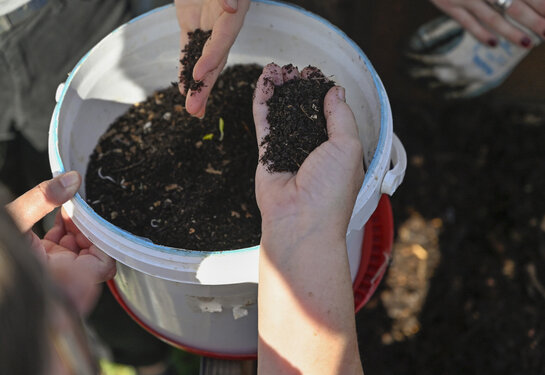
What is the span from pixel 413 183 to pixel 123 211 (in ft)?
4.04

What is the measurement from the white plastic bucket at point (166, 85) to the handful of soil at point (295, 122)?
4.9 inches

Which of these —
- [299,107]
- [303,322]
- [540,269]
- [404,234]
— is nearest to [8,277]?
[303,322]

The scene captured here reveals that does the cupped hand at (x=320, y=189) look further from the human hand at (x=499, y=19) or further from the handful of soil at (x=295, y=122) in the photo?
the human hand at (x=499, y=19)

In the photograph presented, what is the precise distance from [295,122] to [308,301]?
0.37 meters

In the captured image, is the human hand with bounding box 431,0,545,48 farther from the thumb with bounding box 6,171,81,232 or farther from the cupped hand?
the thumb with bounding box 6,171,81,232

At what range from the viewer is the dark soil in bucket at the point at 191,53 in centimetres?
112

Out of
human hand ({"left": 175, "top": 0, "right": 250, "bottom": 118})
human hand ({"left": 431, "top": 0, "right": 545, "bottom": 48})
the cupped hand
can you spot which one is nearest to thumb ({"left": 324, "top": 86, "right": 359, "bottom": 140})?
the cupped hand

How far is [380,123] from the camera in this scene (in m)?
1.00

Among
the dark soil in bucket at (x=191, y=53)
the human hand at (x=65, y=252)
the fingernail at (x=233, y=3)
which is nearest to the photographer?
the human hand at (x=65, y=252)

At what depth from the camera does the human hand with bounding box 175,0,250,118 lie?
3.44 ft

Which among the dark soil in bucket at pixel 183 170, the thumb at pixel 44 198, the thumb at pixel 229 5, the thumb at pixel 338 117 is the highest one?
the thumb at pixel 229 5

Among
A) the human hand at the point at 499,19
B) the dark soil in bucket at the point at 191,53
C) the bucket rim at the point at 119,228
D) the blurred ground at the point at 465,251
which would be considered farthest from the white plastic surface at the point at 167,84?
the blurred ground at the point at 465,251

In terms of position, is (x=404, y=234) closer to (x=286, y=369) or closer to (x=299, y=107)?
(x=299, y=107)

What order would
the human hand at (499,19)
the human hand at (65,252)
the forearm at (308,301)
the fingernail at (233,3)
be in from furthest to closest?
the human hand at (499,19), the fingernail at (233,3), the human hand at (65,252), the forearm at (308,301)
